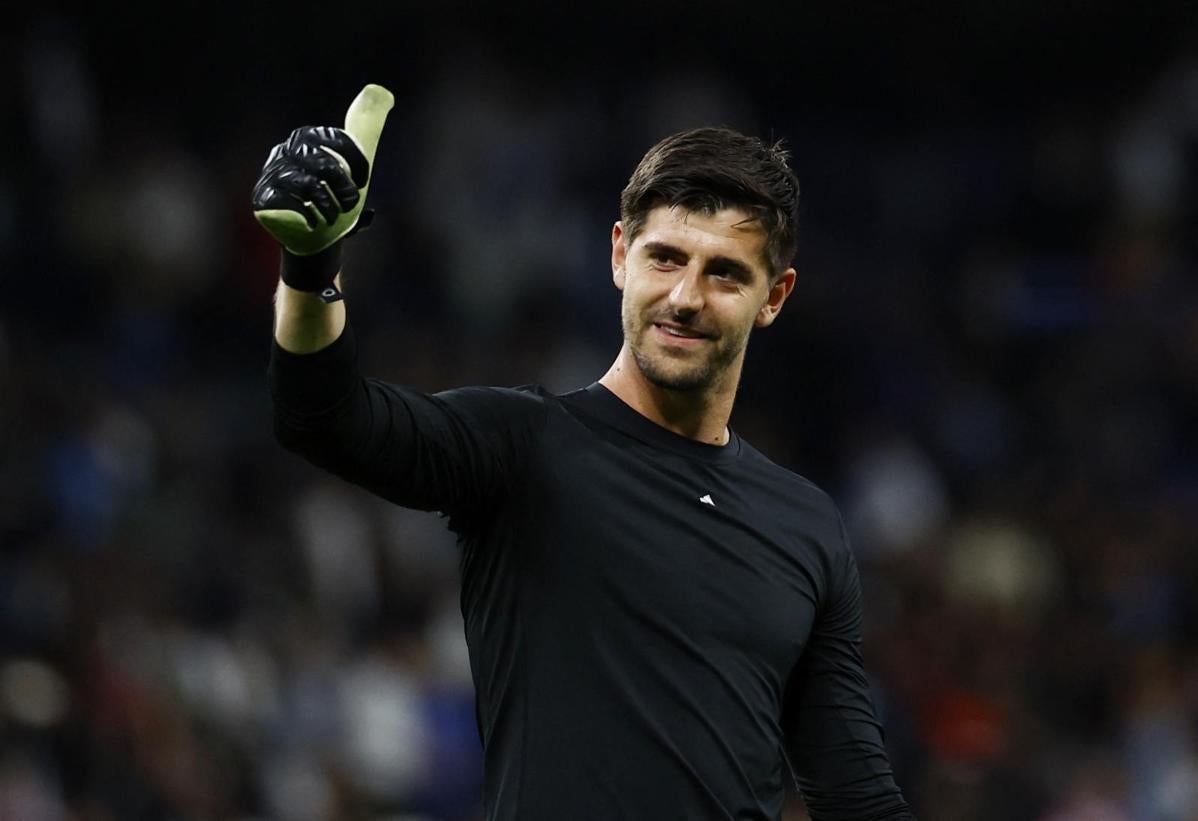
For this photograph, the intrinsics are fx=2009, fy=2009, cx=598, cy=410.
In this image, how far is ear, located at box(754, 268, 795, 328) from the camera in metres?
3.14

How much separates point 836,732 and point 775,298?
0.69 m

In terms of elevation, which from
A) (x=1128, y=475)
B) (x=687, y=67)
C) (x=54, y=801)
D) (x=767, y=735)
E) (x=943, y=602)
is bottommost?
(x=54, y=801)

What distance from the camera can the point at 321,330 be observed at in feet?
8.12

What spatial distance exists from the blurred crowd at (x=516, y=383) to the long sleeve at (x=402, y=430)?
418 cm

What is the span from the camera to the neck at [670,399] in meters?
3.05

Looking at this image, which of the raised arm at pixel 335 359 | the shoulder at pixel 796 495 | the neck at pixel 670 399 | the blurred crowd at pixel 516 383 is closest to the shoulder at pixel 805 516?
the shoulder at pixel 796 495

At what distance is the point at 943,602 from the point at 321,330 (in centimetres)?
663

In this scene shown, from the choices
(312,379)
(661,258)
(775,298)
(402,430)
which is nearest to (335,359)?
(312,379)

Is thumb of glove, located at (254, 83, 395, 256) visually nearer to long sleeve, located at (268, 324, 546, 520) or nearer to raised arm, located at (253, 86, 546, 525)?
raised arm, located at (253, 86, 546, 525)

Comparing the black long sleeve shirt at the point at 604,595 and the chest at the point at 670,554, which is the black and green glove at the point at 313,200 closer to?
the black long sleeve shirt at the point at 604,595

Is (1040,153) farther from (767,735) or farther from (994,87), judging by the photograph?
(767,735)

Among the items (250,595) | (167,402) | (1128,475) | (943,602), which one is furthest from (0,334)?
(1128,475)

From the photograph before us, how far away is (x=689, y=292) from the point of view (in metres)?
2.94

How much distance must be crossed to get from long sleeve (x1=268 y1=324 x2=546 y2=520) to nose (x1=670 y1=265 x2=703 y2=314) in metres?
0.25
